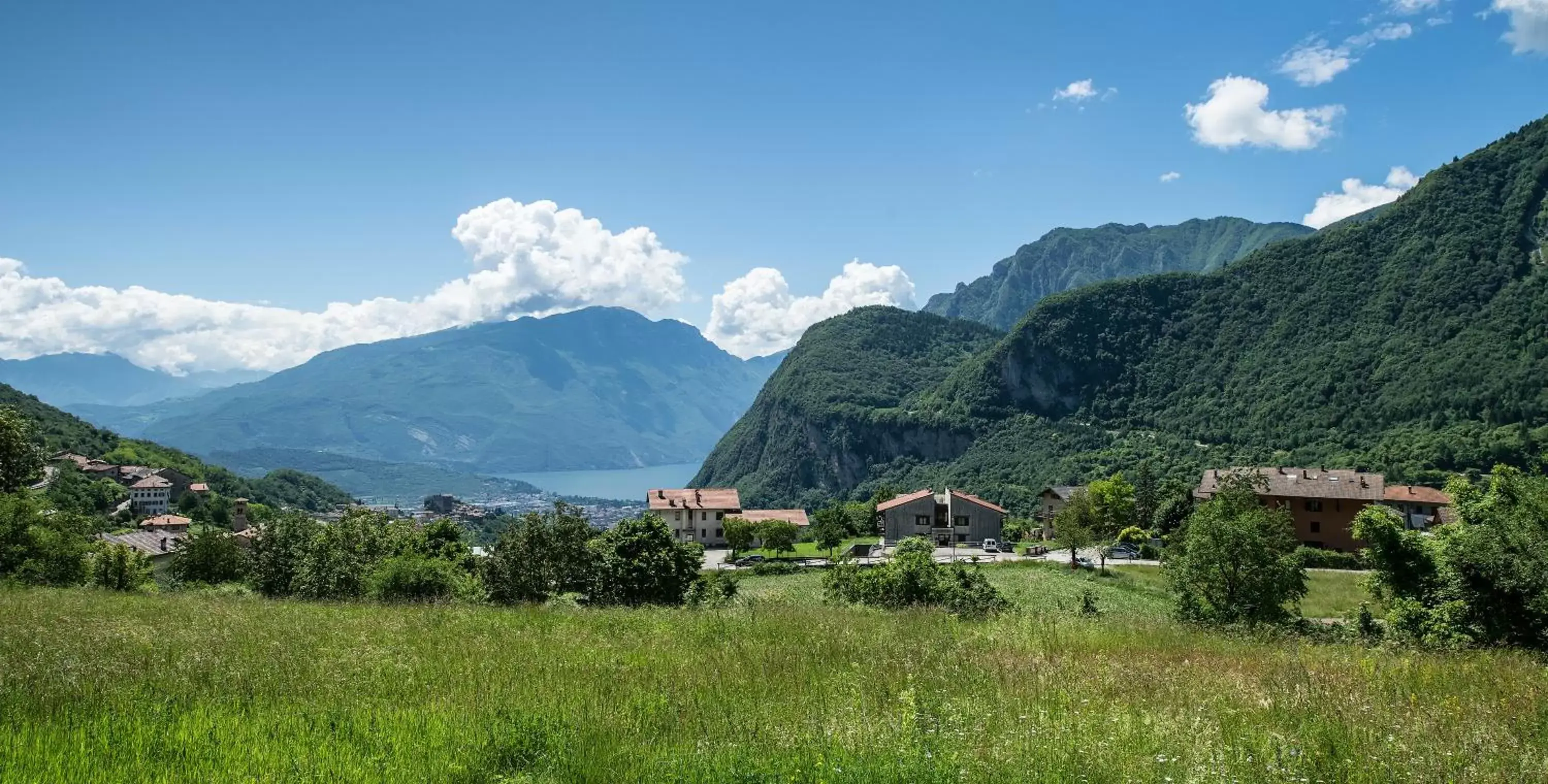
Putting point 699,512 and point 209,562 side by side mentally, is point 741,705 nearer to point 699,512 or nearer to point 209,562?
point 209,562

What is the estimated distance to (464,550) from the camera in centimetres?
3450

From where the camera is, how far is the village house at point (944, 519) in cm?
8881

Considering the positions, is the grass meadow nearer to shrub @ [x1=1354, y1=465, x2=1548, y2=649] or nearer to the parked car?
shrub @ [x1=1354, y1=465, x2=1548, y2=649]

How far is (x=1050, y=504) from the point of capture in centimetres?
10600

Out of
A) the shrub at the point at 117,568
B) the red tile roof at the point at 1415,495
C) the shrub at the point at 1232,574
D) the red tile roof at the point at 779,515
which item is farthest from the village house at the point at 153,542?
the red tile roof at the point at 1415,495

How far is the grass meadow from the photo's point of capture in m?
4.41

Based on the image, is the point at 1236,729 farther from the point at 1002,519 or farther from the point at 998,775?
the point at 1002,519

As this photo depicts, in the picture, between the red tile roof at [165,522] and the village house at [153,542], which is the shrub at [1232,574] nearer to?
the village house at [153,542]

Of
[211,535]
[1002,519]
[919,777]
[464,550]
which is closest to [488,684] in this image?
[919,777]

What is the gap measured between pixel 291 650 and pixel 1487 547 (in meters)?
18.6

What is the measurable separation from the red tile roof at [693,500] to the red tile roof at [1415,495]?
6864 cm

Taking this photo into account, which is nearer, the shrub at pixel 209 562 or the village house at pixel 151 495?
the shrub at pixel 209 562

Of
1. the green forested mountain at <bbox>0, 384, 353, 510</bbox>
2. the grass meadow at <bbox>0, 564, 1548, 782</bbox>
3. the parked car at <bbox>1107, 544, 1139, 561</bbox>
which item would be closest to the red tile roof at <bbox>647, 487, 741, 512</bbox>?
the parked car at <bbox>1107, 544, 1139, 561</bbox>

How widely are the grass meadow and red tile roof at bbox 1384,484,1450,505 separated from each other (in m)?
93.0
